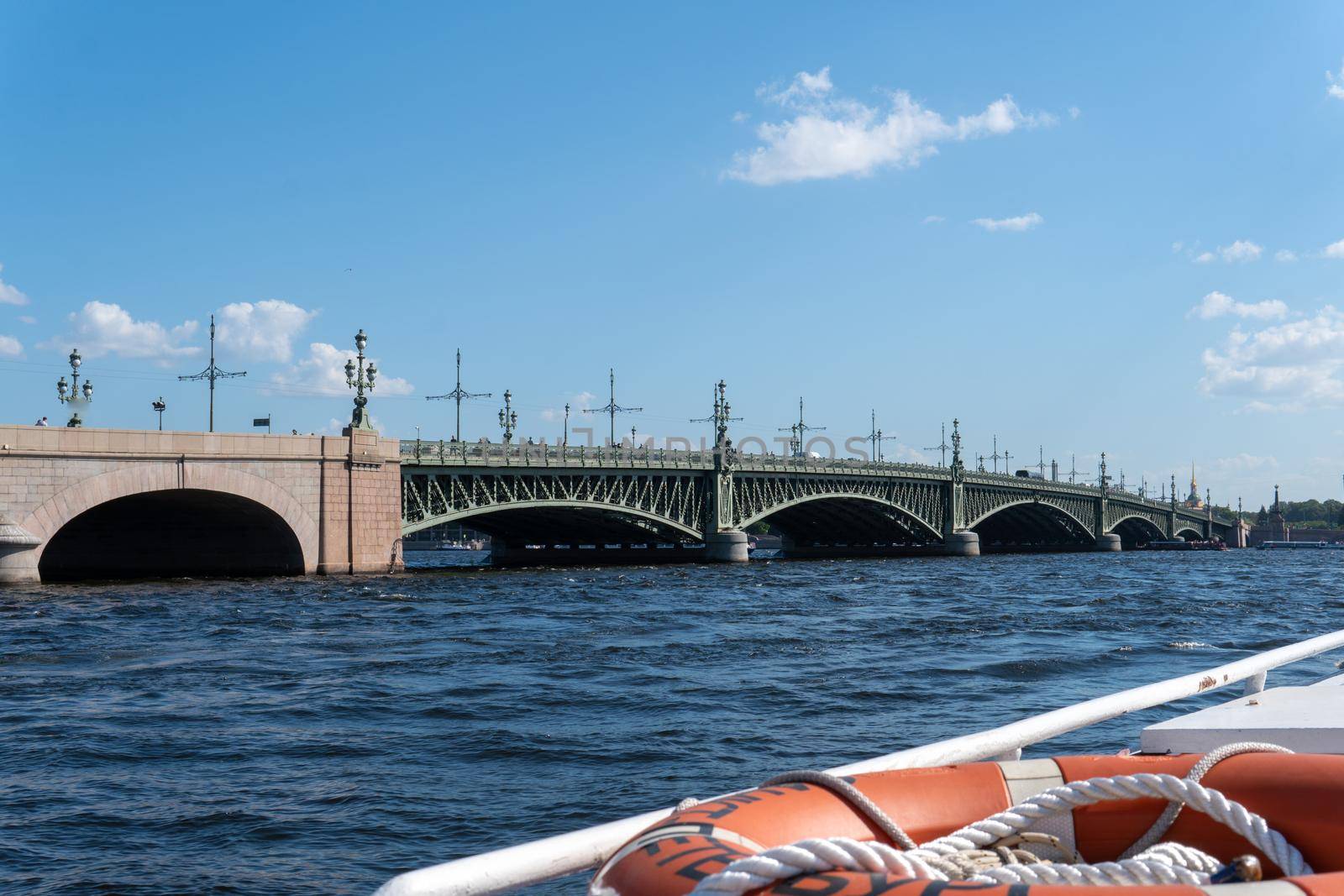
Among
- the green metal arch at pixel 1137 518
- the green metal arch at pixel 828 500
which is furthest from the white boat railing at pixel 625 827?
the green metal arch at pixel 1137 518

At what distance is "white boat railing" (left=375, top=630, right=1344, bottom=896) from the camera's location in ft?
7.41

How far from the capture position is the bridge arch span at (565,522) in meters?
43.9

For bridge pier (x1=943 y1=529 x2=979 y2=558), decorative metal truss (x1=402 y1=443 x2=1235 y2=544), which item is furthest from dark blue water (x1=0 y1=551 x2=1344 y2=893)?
bridge pier (x1=943 y1=529 x2=979 y2=558)

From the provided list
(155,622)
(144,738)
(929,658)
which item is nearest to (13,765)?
(144,738)

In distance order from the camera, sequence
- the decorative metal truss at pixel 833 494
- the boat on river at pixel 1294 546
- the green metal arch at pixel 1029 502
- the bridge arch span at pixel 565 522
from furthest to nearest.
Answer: the boat on river at pixel 1294 546, the green metal arch at pixel 1029 502, the decorative metal truss at pixel 833 494, the bridge arch span at pixel 565 522

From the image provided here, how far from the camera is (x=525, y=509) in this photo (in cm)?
4766

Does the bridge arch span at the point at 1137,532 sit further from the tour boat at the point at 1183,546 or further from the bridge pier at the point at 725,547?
the bridge pier at the point at 725,547

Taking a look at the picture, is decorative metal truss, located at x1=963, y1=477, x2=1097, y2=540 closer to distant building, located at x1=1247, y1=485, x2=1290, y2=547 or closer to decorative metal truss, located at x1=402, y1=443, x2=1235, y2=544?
decorative metal truss, located at x1=402, y1=443, x2=1235, y2=544

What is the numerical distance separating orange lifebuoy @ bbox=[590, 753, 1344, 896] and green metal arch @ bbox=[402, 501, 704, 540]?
131 ft

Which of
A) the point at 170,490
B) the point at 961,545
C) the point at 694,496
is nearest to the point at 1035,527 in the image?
the point at 961,545

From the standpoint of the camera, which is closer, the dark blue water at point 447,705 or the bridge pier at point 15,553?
the dark blue water at point 447,705

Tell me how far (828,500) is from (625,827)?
61.5m

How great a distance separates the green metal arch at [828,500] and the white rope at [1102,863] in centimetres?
5451

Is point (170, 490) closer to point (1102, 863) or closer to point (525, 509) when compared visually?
point (525, 509)
